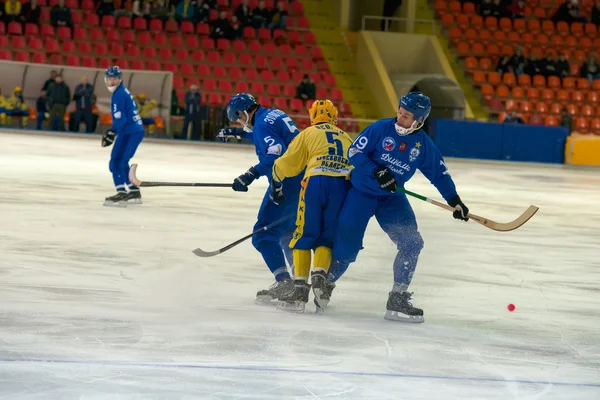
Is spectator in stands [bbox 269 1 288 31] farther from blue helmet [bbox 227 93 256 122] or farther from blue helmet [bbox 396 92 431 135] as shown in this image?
blue helmet [bbox 396 92 431 135]

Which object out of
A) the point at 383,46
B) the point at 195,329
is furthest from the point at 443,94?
the point at 195,329

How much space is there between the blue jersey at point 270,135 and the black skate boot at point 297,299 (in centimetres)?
73

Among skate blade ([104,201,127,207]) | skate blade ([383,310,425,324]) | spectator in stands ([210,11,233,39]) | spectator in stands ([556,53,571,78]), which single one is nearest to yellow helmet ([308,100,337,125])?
skate blade ([383,310,425,324])

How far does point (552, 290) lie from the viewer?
6926mm

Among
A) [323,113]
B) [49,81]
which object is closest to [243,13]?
[49,81]

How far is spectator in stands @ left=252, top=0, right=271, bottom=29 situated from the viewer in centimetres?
2670

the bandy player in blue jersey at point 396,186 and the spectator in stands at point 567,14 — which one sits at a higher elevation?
the bandy player in blue jersey at point 396,186

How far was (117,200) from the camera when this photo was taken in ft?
35.0

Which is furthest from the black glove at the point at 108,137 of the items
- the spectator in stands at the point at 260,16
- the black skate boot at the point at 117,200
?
the spectator in stands at the point at 260,16

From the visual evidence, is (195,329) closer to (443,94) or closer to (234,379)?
(234,379)

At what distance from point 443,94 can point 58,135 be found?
9.94 metres

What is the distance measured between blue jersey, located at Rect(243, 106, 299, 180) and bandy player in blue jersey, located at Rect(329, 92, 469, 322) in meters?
0.58

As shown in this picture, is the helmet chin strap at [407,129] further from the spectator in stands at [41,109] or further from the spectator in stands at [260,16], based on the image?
the spectator in stands at [260,16]

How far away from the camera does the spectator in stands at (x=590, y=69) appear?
27922 millimetres
